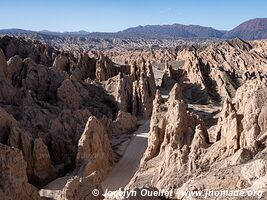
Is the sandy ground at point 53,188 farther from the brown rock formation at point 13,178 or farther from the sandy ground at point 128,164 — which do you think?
the brown rock formation at point 13,178

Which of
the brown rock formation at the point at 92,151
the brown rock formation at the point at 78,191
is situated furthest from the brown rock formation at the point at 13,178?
the brown rock formation at the point at 92,151

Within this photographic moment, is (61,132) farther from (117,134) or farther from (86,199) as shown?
(86,199)

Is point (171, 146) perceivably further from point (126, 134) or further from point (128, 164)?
point (126, 134)

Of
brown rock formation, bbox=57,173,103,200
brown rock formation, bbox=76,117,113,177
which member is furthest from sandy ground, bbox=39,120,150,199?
brown rock formation, bbox=57,173,103,200

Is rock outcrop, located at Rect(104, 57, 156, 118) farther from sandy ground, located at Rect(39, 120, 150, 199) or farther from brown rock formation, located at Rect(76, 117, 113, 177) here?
brown rock formation, located at Rect(76, 117, 113, 177)

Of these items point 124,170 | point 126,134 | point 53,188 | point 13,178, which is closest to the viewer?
point 13,178

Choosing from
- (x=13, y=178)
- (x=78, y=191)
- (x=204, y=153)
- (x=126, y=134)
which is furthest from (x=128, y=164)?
(x=78, y=191)
